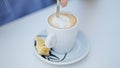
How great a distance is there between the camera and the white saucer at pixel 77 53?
1.44 feet

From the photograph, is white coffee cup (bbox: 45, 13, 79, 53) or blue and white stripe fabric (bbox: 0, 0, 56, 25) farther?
blue and white stripe fabric (bbox: 0, 0, 56, 25)

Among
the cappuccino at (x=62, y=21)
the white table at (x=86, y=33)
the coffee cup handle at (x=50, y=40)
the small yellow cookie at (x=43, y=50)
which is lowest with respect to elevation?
the white table at (x=86, y=33)

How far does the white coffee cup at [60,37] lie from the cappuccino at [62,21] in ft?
0.03

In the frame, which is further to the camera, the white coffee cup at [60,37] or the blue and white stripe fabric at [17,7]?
the blue and white stripe fabric at [17,7]

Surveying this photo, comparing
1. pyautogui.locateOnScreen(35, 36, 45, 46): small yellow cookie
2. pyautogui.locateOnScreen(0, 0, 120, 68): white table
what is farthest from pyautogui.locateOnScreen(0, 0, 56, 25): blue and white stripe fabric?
pyautogui.locateOnScreen(35, 36, 45, 46): small yellow cookie

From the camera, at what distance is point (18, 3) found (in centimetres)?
56

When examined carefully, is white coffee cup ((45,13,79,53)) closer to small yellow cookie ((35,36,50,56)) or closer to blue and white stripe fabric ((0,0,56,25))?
small yellow cookie ((35,36,50,56))

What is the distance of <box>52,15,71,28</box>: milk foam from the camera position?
432mm

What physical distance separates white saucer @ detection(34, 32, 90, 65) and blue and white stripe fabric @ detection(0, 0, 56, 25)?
0.17m

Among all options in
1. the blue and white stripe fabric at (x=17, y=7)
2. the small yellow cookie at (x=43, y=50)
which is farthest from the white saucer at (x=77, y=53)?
the blue and white stripe fabric at (x=17, y=7)

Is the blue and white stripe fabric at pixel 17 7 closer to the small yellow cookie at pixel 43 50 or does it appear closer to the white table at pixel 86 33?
the white table at pixel 86 33

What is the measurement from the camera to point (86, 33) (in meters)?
0.54

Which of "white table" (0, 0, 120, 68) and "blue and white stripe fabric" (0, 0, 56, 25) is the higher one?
"blue and white stripe fabric" (0, 0, 56, 25)

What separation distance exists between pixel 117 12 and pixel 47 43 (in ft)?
1.01
